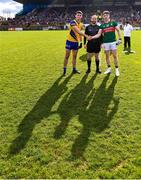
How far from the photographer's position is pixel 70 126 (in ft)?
21.2

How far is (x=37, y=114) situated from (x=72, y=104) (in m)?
1.09

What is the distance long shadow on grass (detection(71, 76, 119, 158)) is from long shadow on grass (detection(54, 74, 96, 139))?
0.57 feet

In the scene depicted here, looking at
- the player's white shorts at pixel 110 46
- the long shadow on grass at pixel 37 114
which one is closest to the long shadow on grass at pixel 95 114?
the long shadow on grass at pixel 37 114

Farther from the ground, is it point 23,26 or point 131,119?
point 23,26

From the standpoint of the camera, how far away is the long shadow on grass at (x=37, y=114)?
5723 millimetres

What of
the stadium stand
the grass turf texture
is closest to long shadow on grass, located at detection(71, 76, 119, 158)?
the grass turf texture

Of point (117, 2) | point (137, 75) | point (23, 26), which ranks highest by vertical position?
point (117, 2)

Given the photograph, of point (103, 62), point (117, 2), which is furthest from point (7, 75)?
point (117, 2)

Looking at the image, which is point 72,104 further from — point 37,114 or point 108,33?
point 108,33

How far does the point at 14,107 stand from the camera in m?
7.73

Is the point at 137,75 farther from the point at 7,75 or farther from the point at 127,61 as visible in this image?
the point at 7,75

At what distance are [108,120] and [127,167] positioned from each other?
1987 millimetres

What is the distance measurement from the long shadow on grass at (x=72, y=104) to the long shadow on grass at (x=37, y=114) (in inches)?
11.2

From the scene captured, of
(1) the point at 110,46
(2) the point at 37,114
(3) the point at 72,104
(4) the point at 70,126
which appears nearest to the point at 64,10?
(1) the point at 110,46
